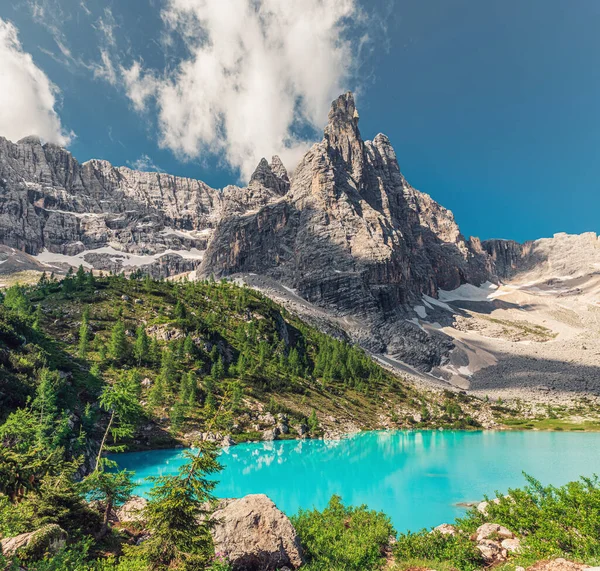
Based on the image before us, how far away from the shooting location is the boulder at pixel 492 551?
50.5 feet

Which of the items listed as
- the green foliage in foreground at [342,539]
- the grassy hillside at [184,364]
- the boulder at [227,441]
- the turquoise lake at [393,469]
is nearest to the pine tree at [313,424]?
the grassy hillside at [184,364]

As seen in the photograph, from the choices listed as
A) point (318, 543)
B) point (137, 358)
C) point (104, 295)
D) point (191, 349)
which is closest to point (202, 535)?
point (318, 543)

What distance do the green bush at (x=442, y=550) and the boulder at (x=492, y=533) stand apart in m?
1.24

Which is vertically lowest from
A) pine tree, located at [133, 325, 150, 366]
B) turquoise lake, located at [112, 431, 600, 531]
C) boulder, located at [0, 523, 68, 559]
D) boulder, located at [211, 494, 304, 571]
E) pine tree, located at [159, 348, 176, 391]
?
turquoise lake, located at [112, 431, 600, 531]

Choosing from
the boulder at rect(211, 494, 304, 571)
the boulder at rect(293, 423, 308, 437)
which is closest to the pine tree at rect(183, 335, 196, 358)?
the boulder at rect(293, 423, 308, 437)

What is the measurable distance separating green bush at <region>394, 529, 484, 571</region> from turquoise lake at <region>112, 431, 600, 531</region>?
15.2m

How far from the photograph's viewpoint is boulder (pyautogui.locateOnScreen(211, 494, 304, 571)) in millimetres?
13898

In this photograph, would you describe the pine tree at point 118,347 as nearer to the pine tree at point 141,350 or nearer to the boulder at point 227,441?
the pine tree at point 141,350

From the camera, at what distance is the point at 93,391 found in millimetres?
55812

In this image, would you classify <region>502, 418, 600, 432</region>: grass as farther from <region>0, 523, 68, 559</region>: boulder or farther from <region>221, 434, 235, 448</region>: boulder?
<region>0, 523, 68, 559</region>: boulder

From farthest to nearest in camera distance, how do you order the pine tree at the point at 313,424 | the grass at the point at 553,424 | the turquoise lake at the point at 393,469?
the grass at the point at 553,424 → the pine tree at the point at 313,424 → the turquoise lake at the point at 393,469

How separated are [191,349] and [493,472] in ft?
221

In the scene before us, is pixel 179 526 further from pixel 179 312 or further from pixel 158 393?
pixel 179 312

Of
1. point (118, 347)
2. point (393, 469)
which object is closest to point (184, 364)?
point (118, 347)
